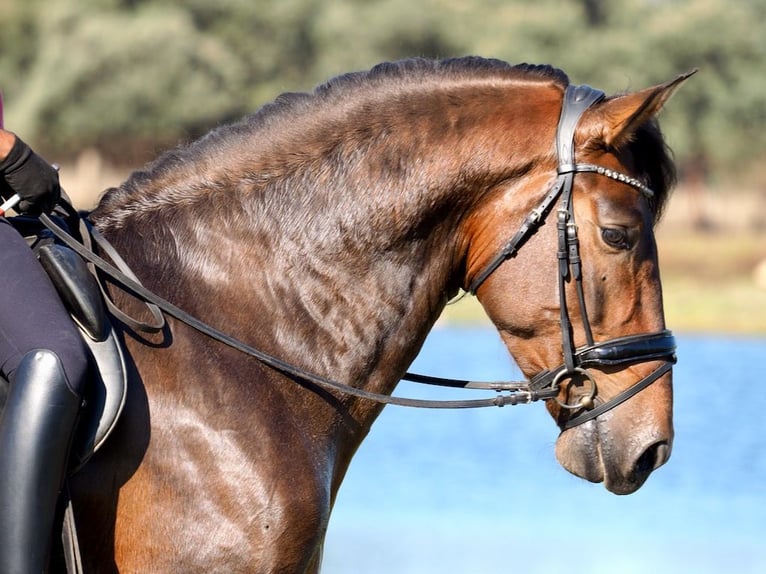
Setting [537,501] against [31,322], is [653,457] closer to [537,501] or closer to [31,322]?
[31,322]

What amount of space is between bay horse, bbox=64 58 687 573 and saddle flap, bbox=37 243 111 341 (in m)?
0.17

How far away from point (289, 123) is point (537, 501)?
1000cm

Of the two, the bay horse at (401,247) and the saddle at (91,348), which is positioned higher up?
the bay horse at (401,247)

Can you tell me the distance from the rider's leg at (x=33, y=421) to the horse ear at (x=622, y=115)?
1.82m

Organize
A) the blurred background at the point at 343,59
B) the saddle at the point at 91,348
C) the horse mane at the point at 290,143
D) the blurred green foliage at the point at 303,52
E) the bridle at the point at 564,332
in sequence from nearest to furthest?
the saddle at the point at 91,348 < the bridle at the point at 564,332 < the horse mane at the point at 290,143 < the blurred background at the point at 343,59 < the blurred green foliage at the point at 303,52

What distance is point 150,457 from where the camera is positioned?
3.60m

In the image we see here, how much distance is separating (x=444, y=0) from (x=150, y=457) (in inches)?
1518

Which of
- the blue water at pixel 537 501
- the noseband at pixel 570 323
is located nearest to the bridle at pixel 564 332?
the noseband at pixel 570 323

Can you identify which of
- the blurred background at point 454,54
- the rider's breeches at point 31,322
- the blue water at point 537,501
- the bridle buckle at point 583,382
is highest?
the blurred background at point 454,54

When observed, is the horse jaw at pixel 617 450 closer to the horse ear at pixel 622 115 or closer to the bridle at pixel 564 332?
the bridle at pixel 564 332

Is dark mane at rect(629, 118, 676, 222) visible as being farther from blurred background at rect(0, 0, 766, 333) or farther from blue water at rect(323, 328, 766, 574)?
blurred background at rect(0, 0, 766, 333)

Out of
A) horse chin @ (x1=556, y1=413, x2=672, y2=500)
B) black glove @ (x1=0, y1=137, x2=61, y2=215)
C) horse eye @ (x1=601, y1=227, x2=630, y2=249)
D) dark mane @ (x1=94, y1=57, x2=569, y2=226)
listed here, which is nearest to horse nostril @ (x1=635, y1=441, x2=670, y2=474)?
horse chin @ (x1=556, y1=413, x2=672, y2=500)

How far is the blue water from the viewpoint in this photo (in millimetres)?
11484

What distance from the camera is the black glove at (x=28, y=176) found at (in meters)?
3.60
